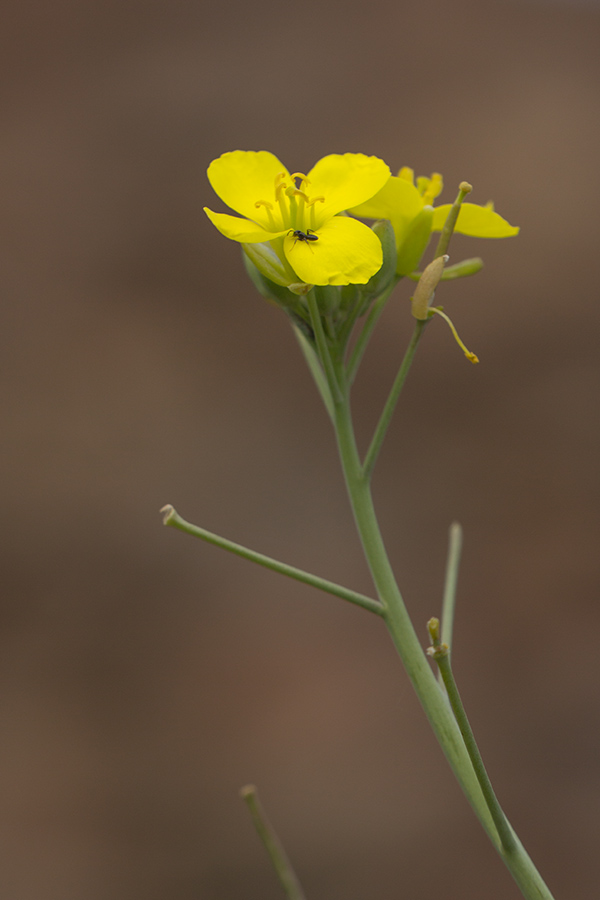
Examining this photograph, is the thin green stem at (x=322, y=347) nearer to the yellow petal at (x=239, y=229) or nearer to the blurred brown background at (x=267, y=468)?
the yellow petal at (x=239, y=229)

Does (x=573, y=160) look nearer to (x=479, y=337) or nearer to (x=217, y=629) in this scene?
(x=479, y=337)

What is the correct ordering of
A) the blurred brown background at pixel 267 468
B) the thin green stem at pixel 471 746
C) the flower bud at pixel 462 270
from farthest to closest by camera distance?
1. the blurred brown background at pixel 267 468
2. the flower bud at pixel 462 270
3. the thin green stem at pixel 471 746

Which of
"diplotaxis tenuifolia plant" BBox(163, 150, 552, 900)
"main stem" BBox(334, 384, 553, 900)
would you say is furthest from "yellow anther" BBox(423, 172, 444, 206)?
"main stem" BBox(334, 384, 553, 900)

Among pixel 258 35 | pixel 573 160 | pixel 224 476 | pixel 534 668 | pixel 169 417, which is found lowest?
pixel 534 668

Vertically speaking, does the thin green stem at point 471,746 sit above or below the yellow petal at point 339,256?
below

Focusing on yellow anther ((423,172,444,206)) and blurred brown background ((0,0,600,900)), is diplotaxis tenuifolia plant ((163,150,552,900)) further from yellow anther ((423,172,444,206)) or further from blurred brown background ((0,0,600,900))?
blurred brown background ((0,0,600,900))

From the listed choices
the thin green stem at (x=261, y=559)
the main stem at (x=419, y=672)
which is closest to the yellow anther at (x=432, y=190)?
the main stem at (x=419, y=672)

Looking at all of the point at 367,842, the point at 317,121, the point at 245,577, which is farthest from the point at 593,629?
the point at 317,121

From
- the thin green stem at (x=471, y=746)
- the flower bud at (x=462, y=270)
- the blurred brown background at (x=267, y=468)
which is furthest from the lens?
the blurred brown background at (x=267, y=468)
